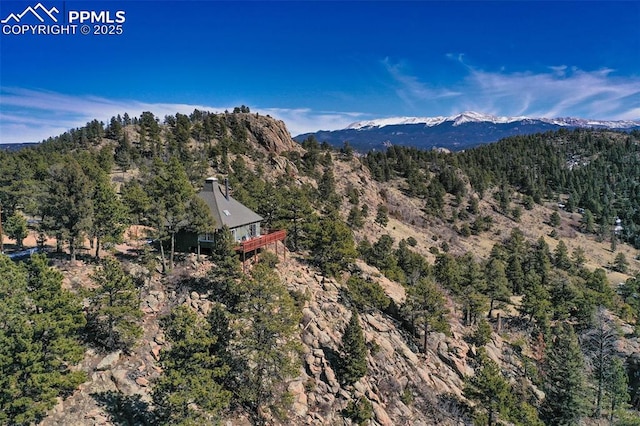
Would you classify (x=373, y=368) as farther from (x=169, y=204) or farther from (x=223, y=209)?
(x=169, y=204)

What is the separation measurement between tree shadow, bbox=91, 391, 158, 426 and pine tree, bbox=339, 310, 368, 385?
515 inches

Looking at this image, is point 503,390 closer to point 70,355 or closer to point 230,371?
point 230,371

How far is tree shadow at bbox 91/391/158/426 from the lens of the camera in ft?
70.0

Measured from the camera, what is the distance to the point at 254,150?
96938mm

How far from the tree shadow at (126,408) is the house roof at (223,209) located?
1692 centimetres

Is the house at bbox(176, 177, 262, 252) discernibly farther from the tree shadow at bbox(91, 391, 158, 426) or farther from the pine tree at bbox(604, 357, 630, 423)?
the pine tree at bbox(604, 357, 630, 423)

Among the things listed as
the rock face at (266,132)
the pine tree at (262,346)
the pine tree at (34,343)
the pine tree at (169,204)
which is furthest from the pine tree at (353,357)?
the rock face at (266,132)

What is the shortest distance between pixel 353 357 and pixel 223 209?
18935mm

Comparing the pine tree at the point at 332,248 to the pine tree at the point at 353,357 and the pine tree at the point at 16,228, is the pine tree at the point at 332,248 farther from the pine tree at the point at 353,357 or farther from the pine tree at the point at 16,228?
the pine tree at the point at 16,228

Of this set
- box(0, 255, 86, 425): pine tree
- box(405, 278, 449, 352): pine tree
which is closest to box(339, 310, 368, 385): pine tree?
box(405, 278, 449, 352): pine tree

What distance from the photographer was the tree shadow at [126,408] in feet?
70.0

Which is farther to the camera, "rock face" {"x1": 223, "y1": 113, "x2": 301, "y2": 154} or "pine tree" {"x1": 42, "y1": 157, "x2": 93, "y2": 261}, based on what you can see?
"rock face" {"x1": 223, "y1": 113, "x2": 301, "y2": 154}

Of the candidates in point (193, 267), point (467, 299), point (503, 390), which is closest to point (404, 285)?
point (467, 299)

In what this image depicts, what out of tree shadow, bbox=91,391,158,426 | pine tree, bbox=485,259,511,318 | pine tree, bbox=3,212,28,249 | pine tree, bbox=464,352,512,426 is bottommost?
pine tree, bbox=464,352,512,426
